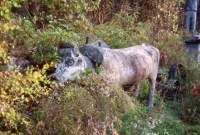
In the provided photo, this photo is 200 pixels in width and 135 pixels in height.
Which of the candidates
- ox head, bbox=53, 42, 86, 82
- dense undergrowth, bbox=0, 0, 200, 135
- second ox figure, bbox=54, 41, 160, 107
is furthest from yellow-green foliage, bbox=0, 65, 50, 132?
second ox figure, bbox=54, 41, 160, 107

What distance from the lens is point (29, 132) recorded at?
3330 mm

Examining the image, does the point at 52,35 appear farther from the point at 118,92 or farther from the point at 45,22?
the point at 45,22

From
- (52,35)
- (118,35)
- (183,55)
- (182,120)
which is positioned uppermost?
(52,35)

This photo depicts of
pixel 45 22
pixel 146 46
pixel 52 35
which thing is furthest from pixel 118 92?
pixel 45 22

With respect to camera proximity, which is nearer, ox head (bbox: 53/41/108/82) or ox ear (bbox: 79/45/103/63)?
ox head (bbox: 53/41/108/82)

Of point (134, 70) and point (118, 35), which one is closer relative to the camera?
point (134, 70)

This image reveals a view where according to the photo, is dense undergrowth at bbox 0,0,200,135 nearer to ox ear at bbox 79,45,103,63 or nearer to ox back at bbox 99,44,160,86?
ox ear at bbox 79,45,103,63

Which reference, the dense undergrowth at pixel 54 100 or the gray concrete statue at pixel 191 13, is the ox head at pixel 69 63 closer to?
the dense undergrowth at pixel 54 100

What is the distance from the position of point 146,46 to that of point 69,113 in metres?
2.61

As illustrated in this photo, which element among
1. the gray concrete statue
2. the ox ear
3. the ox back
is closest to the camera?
the ox ear

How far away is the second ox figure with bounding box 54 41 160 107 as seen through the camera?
13.1 feet

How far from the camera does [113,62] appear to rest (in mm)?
4512

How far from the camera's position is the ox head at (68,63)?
3.90 metres

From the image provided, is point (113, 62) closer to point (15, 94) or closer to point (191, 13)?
point (15, 94)
